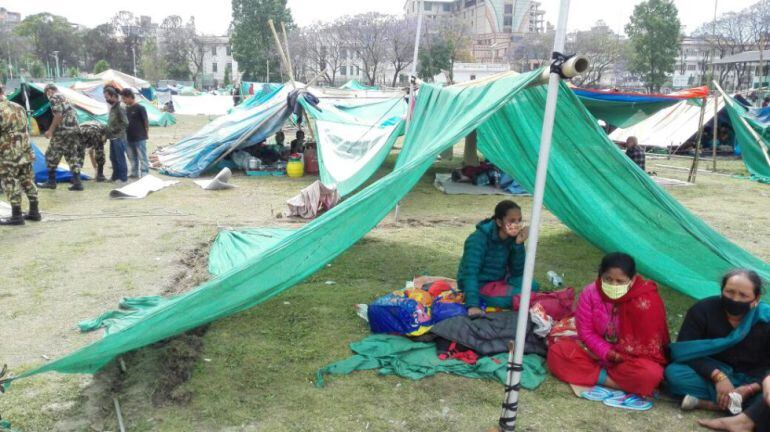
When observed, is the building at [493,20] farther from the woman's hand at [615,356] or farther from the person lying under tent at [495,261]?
the woman's hand at [615,356]

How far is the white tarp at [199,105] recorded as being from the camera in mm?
28250

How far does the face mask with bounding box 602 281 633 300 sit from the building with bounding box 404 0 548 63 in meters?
50.9

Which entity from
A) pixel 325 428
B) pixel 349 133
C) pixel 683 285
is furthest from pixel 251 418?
pixel 349 133

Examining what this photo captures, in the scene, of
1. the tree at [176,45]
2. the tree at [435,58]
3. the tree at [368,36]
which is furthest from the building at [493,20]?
the tree at [176,45]

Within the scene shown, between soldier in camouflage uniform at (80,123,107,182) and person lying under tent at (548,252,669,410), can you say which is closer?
person lying under tent at (548,252,669,410)

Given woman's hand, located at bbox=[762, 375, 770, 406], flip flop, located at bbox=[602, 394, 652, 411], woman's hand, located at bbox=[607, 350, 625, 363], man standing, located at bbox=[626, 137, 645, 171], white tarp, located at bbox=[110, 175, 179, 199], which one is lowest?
flip flop, located at bbox=[602, 394, 652, 411]

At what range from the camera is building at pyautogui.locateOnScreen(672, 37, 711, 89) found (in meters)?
51.0

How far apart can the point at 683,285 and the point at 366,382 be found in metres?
2.54

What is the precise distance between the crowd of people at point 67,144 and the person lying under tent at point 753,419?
22.1 ft

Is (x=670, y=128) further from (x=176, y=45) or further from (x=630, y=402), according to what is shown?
(x=176, y=45)

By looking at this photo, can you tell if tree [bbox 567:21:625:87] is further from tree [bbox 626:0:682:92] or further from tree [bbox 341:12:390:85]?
tree [bbox 341:12:390:85]

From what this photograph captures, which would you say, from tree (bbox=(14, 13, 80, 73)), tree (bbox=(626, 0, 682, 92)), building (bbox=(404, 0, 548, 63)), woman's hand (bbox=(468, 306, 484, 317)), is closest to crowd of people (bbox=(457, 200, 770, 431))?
woman's hand (bbox=(468, 306, 484, 317))

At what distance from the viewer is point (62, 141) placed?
838 cm

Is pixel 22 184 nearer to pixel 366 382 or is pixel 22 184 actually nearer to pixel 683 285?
pixel 366 382
